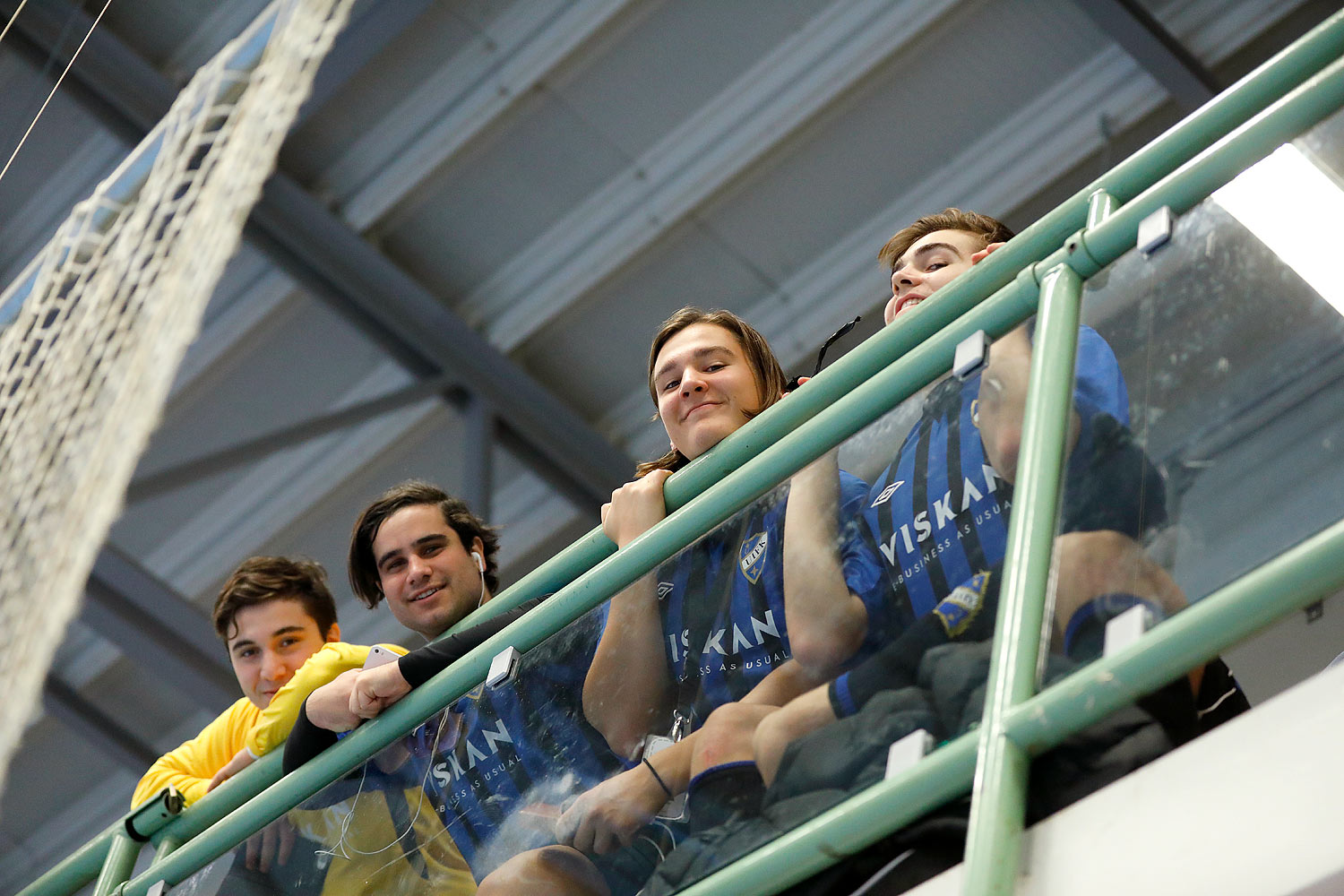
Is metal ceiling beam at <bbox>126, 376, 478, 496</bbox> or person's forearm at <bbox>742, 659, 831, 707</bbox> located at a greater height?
metal ceiling beam at <bbox>126, 376, 478, 496</bbox>

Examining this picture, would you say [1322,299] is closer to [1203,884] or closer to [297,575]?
[1203,884]

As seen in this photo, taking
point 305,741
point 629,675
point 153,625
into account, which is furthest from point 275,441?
point 629,675

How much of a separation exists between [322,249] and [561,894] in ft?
19.2

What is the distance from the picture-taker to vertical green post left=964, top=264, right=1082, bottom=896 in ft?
5.09

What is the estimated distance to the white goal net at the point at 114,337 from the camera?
122 inches

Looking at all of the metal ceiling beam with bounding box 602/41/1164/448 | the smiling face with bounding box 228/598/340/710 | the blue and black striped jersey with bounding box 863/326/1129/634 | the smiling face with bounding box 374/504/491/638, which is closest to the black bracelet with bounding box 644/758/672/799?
the blue and black striped jersey with bounding box 863/326/1129/634

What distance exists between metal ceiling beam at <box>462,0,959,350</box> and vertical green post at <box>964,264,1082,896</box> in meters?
5.07

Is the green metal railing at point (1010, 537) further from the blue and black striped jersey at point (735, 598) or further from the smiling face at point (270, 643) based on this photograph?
the smiling face at point (270, 643)

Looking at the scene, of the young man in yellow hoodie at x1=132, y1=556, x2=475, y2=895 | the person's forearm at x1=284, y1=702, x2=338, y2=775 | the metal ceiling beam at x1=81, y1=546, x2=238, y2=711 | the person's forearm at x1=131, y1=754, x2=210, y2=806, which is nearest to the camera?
the young man in yellow hoodie at x1=132, y1=556, x2=475, y2=895

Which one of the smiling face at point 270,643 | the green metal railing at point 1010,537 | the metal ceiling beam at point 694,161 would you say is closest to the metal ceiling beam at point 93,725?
the metal ceiling beam at point 694,161

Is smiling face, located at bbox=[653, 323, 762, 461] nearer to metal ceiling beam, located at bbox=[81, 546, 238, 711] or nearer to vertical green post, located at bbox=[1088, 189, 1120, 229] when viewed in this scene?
vertical green post, located at bbox=[1088, 189, 1120, 229]

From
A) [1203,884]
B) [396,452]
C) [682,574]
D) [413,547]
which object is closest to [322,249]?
[396,452]

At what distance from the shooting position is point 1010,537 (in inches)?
70.3

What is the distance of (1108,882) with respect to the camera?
4.95 feet
